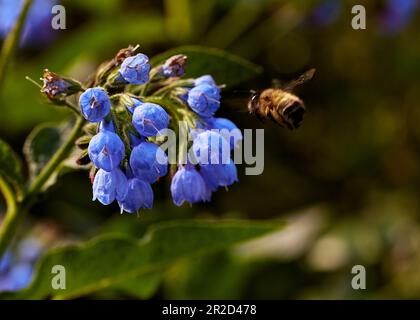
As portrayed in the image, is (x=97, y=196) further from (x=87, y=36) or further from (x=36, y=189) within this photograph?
(x=87, y=36)

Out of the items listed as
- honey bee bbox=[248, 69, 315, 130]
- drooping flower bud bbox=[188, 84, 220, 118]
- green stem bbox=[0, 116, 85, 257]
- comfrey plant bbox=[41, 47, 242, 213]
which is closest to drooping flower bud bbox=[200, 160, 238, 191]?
comfrey plant bbox=[41, 47, 242, 213]

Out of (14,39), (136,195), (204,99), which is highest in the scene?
(14,39)

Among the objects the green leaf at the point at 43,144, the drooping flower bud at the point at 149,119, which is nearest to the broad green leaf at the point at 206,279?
the green leaf at the point at 43,144

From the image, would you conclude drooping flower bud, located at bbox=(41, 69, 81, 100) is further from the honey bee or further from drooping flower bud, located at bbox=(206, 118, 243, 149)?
the honey bee

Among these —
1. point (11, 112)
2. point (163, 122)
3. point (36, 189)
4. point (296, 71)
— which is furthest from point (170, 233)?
point (296, 71)

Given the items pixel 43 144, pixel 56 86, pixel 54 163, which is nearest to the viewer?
pixel 56 86

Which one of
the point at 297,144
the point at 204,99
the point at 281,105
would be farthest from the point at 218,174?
the point at 297,144

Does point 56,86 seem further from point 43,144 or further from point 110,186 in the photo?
point 43,144
